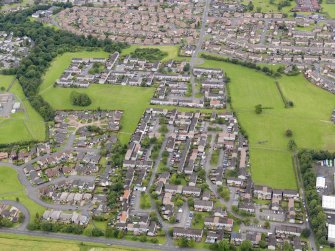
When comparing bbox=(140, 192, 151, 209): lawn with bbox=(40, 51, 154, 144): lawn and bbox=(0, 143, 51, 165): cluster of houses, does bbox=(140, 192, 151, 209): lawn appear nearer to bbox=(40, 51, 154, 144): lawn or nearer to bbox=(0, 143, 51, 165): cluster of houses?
bbox=(40, 51, 154, 144): lawn

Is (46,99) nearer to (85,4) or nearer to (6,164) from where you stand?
(6,164)

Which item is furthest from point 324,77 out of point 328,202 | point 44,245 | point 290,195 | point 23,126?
A: point 44,245

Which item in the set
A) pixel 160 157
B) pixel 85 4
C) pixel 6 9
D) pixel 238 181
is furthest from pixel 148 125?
pixel 6 9

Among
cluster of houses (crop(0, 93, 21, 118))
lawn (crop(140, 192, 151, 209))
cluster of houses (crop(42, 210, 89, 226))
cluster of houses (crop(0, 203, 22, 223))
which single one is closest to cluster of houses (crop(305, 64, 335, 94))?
lawn (crop(140, 192, 151, 209))

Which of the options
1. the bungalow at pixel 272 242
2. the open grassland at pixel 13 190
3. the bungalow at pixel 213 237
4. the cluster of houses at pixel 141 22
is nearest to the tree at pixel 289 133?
the bungalow at pixel 272 242

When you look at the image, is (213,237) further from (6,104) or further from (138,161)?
(6,104)

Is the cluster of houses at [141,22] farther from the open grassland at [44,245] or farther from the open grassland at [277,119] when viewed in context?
the open grassland at [44,245]
